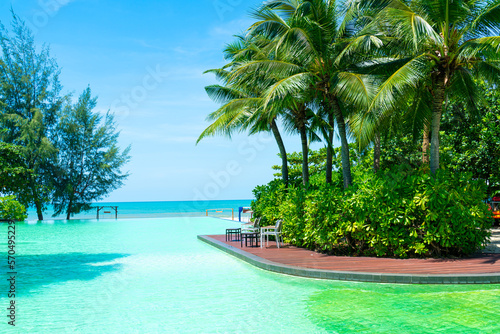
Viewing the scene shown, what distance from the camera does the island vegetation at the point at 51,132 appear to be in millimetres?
33906

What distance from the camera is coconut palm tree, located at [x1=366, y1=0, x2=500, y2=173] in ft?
32.0

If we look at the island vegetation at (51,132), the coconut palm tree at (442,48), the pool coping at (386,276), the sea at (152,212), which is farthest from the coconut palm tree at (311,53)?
the island vegetation at (51,132)

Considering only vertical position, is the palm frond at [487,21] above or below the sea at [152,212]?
above

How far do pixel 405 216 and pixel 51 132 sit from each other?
113 feet

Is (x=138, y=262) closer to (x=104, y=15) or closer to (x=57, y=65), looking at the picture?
(x=104, y=15)

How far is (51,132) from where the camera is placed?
120 ft

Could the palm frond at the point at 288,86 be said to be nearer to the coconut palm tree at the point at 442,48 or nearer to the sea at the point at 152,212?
the coconut palm tree at the point at 442,48

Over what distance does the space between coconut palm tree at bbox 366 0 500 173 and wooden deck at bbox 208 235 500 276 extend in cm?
257

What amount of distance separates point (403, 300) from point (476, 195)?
4755mm

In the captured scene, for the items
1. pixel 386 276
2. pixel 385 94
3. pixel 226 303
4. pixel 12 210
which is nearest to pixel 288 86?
pixel 385 94

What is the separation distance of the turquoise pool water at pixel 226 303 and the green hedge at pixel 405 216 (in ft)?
8.21

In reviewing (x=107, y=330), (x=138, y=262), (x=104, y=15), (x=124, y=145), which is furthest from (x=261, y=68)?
(x=124, y=145)

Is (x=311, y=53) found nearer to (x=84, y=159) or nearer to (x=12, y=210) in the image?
(x=12, y=210)

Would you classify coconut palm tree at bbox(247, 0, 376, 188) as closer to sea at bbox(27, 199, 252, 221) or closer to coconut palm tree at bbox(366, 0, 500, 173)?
coconut palm tree at bbox(366, 0, 500, 173)
